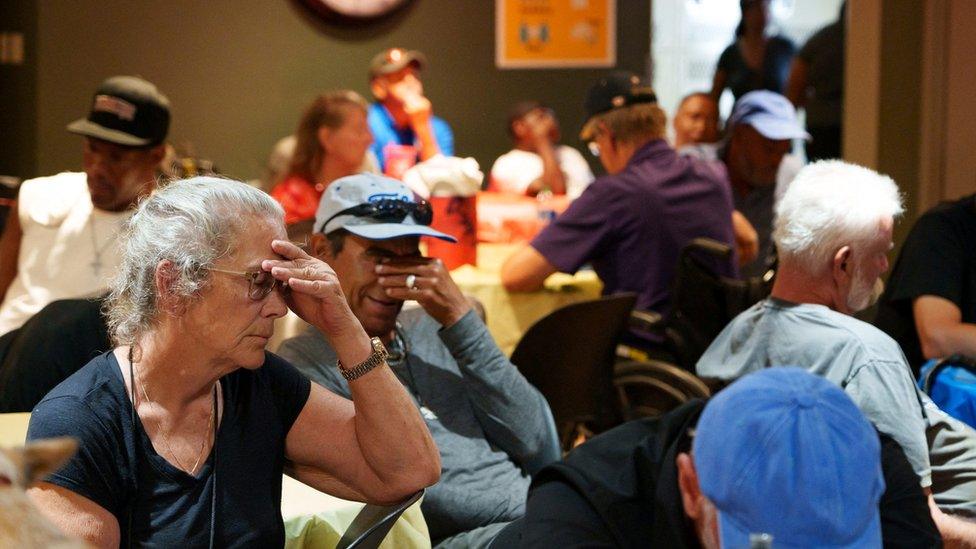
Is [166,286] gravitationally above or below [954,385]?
above

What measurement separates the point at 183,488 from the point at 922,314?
2277 mm

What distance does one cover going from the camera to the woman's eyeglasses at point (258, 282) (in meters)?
1.94

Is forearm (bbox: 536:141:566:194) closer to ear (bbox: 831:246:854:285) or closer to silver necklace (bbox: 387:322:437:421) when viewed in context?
silver necklace (bbox: 387:322:437:421)

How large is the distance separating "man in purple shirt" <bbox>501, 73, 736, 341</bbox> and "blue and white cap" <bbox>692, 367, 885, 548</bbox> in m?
2.70

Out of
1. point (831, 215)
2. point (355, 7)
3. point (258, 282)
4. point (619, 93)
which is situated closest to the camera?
point (258, 282)

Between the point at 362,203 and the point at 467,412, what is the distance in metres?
0.54

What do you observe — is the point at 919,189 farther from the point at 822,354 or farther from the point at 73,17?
the point at 73,17

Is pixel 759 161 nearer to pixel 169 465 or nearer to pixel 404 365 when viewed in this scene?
pixel 404 365

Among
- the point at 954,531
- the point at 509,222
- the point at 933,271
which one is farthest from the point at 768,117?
the point at 954,531

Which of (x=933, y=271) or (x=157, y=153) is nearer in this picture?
(x=933, y=271)

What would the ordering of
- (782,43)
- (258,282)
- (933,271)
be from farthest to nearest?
1. (782,43)
2. (933,271)
3. (258,282)

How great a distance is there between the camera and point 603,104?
450 centimetres

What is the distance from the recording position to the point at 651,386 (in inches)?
163

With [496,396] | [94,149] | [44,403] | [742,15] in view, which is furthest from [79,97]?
[44,403]
